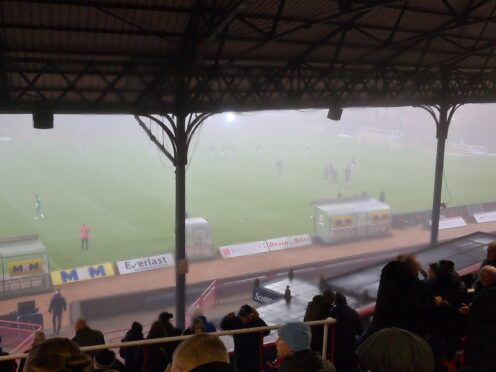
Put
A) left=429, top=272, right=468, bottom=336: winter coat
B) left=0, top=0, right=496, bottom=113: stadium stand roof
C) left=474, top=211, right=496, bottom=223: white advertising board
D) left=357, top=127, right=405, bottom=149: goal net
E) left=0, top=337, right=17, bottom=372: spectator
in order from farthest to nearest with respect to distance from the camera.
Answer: left=357, top=127, right=405, bottom=149: goal net, left=474, top=211, right=496, bottom=223: white advertising board, left=0, top=0, right=496, bottom=113: stadium stand roof, left=429, top=272, right=468, bottom=336: winter coat, left=0, top=337, right=17, bottom=372: spectator

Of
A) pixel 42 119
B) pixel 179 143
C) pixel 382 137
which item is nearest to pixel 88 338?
pixel 42 119

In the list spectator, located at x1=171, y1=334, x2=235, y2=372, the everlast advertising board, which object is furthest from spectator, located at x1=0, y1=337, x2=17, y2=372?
the everlast advertising board

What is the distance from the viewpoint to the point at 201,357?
5.17 ft

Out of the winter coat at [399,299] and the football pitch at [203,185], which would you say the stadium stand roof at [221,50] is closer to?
the winter coat at [399,299]

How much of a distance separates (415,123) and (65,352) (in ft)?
201

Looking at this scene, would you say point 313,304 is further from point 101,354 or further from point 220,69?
point 220,69

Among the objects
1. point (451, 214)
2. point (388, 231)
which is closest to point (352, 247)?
point (388, 231)

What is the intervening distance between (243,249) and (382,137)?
3776 cm

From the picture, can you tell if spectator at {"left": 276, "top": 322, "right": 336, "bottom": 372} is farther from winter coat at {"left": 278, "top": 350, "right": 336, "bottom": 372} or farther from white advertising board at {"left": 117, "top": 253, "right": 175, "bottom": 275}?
white advertising board at {"left": 117, "top": 253, "right": 175, "bottom": 275}

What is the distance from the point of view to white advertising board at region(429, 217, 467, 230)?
2978 centimetres

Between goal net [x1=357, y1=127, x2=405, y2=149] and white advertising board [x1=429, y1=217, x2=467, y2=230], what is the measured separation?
94.4ft

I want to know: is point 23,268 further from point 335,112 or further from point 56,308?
point 335,112

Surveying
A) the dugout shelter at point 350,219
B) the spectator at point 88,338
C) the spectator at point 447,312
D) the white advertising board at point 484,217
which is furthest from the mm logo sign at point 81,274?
the white advertising board at point 484,217

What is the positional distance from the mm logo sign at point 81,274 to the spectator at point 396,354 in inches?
851
